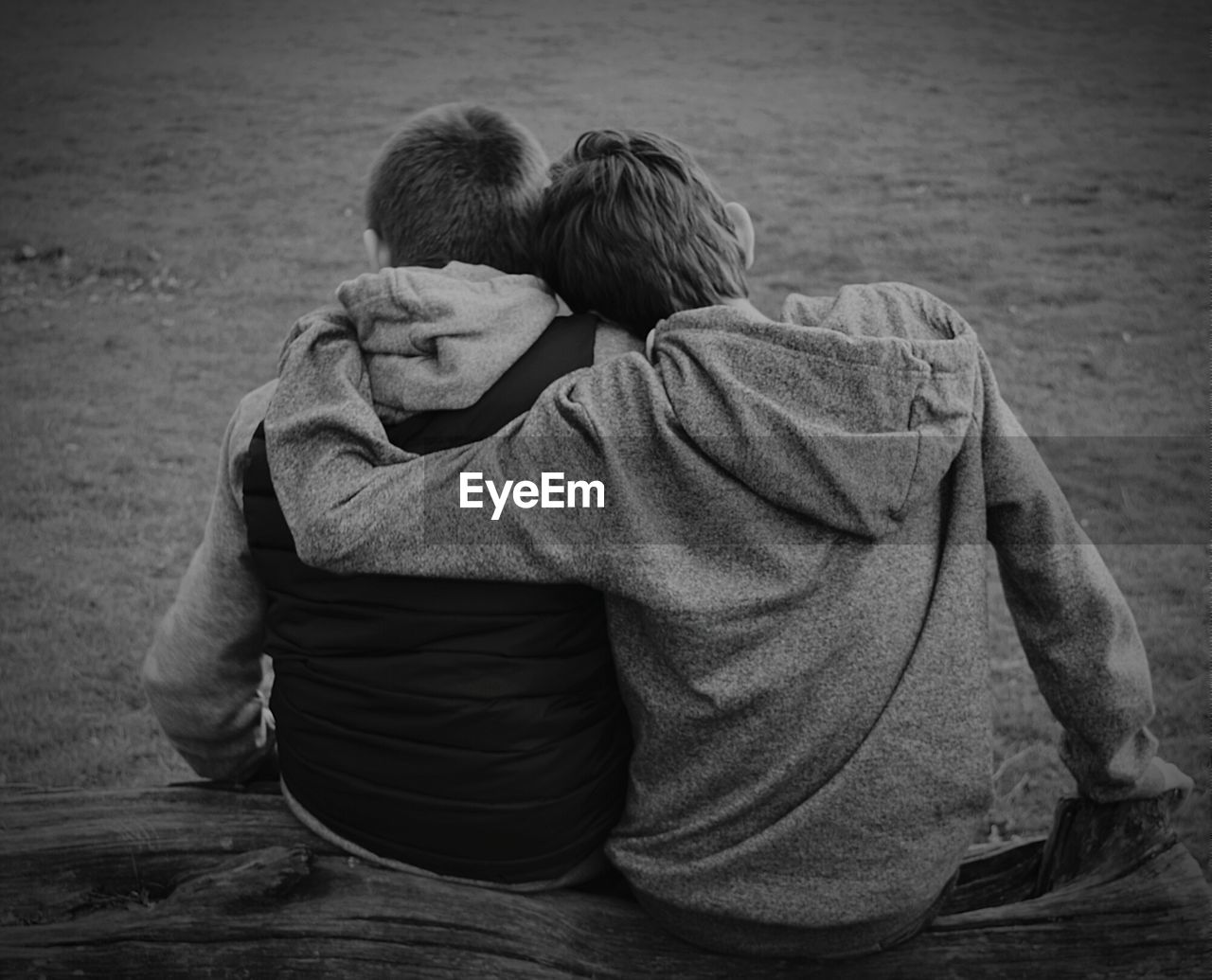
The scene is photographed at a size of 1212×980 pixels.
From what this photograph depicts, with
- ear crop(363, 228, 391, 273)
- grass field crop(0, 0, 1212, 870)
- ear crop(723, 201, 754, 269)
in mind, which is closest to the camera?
ear crop(723, 201, 754, 269)

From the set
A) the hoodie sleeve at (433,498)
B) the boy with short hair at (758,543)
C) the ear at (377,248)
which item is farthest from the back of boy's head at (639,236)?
the ear at (377,248)

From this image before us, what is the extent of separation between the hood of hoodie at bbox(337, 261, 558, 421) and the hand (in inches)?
51.2

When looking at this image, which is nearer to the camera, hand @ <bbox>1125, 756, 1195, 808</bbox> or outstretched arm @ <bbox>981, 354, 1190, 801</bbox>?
outstretched arm @ <bbox>981, 354, 1190, 801</bbox>

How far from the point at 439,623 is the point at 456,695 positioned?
0.11 meters

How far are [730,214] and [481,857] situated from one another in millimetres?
1140

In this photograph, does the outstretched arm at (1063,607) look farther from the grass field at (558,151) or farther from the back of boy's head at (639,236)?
the grass field at (558,151)

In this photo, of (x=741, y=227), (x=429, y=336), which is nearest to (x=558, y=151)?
(x=741, y=227)

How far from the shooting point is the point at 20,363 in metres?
7.43

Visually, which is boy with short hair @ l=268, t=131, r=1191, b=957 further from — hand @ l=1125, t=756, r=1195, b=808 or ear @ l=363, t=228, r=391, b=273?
ear @ l=363, t=228, r=391, b=273

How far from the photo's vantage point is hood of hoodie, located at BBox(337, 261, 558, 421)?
1735 millimetres

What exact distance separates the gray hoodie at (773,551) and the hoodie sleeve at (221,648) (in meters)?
0.27

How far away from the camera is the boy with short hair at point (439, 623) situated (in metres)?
1.76

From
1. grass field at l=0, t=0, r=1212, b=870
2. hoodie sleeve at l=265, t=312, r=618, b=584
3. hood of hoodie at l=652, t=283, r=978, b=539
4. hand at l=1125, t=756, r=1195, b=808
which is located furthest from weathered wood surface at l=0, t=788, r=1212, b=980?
grass field at l=0, t=0, r=1212, b=870

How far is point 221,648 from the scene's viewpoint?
2.09m
